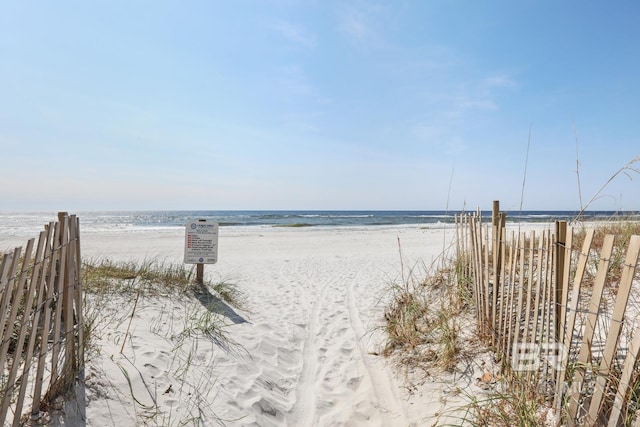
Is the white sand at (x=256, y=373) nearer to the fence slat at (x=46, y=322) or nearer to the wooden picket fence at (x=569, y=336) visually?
the fence slat at (x=46, y=322)

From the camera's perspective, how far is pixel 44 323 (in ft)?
7.87

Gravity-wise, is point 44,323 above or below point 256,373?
above

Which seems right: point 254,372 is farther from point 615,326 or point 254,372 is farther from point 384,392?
point 615,326

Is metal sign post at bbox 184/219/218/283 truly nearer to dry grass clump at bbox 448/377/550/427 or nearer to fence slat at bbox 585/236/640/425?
dry grass clump at bbox 448/377/550/427

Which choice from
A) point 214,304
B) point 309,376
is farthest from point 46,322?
point 214,304

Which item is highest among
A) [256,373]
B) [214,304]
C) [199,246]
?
[199,246]

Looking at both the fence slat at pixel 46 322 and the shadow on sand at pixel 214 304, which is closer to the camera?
the fence slat at pixel 46 322

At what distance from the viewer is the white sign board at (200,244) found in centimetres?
629

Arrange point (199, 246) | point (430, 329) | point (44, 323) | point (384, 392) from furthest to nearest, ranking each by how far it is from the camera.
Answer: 1. point (199, 246)
2. point (430, 329)
3. point (384, 392)
4. point (44, 323)

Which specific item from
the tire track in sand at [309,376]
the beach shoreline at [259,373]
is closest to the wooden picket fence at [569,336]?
the beach shoreline at [259,373]

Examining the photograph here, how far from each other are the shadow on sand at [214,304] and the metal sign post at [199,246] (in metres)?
0.26

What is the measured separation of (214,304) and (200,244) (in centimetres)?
131

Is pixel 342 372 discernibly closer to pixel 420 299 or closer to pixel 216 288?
pixel 420 299

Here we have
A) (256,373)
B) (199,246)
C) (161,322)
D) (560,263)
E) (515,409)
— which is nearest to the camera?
(515,409)
